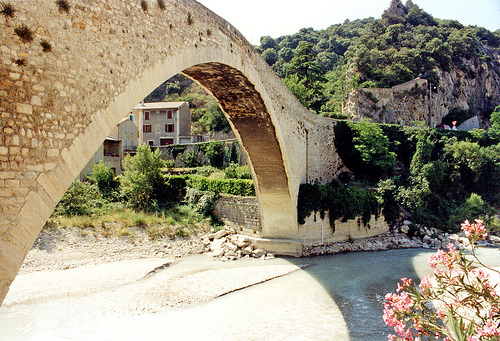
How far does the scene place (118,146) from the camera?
81.7 feet

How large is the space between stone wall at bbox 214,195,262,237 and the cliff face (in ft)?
46.4

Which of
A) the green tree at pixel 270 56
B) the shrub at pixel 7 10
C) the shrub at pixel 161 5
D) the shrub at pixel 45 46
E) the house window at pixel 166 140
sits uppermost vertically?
the green tree at pixel 270 56

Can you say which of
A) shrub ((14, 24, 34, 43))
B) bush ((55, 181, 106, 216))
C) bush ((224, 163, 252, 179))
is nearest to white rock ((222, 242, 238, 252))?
bush ((224, 163, 252, 179))

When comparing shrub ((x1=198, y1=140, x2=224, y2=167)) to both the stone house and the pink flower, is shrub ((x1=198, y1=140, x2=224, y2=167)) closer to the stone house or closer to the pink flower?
the stone house

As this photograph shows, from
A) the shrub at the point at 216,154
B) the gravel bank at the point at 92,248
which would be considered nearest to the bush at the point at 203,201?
the gravel bank at the point at 92,248

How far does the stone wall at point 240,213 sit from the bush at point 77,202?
5351 millimetres

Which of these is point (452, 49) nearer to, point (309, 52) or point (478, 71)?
point (478, 71)

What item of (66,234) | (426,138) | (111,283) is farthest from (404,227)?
(66,234)

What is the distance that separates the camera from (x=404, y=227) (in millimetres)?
17453

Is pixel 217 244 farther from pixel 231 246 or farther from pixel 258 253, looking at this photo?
pixel 258 253

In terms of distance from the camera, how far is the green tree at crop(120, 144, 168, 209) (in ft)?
58.5

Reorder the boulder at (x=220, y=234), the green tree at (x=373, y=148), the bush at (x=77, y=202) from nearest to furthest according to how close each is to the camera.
Answer: the bush at (x=77, y=202)
the boulder at (x=220, y=234)
the green tree at (x=373, y=148)

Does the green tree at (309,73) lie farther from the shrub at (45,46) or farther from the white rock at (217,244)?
the shrub at (45,46)

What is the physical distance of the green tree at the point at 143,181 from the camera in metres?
17.8
